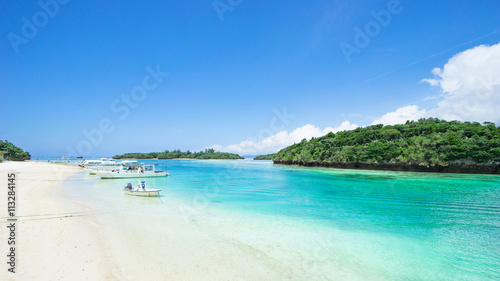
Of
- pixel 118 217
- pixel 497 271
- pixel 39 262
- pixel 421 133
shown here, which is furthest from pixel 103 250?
pixel 421 133

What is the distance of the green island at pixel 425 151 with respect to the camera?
1523 inches

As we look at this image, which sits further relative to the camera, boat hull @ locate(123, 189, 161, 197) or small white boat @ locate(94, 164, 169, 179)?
small white boat @ locate(94, 164, 169, 179)

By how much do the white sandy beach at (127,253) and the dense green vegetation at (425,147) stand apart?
4991cm

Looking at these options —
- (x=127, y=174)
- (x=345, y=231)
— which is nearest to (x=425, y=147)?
(x=345, y=231)

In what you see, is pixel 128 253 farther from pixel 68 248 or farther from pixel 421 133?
pixel 421 133

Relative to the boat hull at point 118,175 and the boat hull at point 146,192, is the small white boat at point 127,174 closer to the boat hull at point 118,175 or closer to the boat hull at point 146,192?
the boat hull at point 118,175

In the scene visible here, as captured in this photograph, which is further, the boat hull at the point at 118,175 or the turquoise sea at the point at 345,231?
the boat hull at the point at 118,175

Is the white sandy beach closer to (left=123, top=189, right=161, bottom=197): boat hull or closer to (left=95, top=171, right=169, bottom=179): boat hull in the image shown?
(left=123, top=189, right=161, bottom=197): boat hull

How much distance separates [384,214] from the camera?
43.0 feet

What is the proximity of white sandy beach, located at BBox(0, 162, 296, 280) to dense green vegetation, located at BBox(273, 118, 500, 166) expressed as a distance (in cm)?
4991

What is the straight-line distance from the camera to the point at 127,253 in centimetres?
717

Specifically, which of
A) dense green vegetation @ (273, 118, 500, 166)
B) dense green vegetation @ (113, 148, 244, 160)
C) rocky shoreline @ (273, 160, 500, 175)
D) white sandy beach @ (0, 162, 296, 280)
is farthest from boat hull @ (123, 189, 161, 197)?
dense green vegetation @ (113, 148, 244, 160)

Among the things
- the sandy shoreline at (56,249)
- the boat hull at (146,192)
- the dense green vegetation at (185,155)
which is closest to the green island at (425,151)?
the boat hull at (146,192)

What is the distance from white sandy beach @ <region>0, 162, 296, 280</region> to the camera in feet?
19.1
